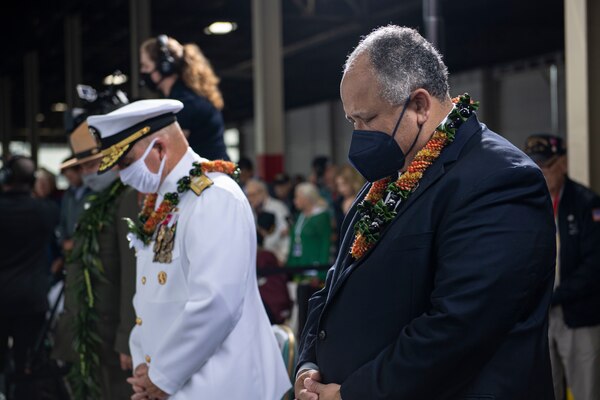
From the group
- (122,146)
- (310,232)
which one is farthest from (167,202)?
(310,232)

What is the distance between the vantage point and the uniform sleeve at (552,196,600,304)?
15.0 feet

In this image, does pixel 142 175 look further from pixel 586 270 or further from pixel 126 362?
pixel 586 270

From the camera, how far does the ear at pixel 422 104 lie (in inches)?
82.0

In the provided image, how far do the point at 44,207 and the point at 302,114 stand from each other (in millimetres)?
29196

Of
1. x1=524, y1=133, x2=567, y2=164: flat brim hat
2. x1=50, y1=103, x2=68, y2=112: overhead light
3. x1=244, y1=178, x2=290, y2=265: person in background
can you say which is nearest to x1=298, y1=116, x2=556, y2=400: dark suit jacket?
x1=524, y1=133, x2=567, y2=164: flat brim hat

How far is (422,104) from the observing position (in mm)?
2102

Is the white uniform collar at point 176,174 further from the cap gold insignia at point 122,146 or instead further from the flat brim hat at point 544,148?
the flat brim hat at point 544,148

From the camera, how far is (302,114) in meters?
35.1

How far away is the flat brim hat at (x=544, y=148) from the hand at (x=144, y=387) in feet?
8.52

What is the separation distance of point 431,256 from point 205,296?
98 centimetres

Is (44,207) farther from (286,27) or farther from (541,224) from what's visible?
(286,27)

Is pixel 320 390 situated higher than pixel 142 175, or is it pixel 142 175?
pixel 142 175

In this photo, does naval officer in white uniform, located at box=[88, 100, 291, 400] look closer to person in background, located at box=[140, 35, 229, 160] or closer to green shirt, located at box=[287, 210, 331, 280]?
person in background, located at box=[140, 35, 229, 160]

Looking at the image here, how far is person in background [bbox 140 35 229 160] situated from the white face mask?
1127 mm
